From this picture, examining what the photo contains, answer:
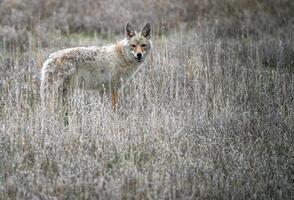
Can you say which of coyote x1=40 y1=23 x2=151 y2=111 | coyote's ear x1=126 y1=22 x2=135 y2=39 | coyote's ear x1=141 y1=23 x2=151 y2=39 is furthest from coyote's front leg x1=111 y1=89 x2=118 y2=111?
coyote's ear x1=141 y1=23 x2=151 y2=39

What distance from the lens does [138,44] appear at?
8.52m

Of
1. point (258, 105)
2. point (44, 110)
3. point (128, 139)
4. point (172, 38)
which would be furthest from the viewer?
point (172, 38)

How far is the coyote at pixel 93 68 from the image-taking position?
7500 millimetres

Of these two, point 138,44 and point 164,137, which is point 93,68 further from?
point 164,137

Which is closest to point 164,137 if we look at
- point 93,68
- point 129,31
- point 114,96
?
point 114,96

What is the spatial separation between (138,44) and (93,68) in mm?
965

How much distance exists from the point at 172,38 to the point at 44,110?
248 inches

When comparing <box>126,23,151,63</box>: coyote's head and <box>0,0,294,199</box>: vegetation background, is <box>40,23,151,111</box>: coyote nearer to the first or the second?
<box>126,23,151,63</box>: coyote's head

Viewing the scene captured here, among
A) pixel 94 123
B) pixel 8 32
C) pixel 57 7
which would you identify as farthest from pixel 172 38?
pixel 94 123

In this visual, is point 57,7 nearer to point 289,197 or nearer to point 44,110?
point 44,110

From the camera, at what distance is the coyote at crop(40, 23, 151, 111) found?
7.50m

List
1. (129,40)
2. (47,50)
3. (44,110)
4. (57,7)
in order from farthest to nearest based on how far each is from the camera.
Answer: (57,7)
(47,50)
(129,40)
(44,110)

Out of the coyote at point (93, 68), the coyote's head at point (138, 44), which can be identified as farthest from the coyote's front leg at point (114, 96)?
the coyote's head at point (138, 44)

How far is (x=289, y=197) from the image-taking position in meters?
5.03
